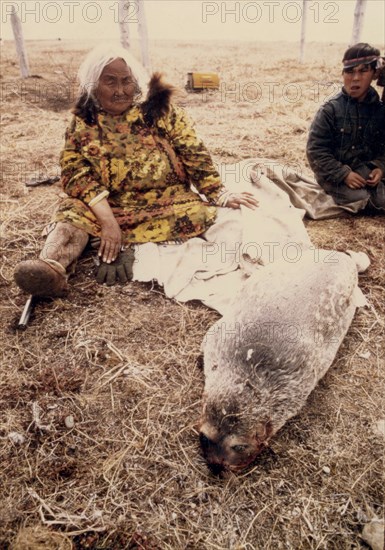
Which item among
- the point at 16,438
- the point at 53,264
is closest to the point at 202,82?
the point at 53,264

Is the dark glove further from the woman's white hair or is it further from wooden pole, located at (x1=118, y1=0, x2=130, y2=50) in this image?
wooden pole, located at (x1=118, y1=0, x2=130, y2=50)

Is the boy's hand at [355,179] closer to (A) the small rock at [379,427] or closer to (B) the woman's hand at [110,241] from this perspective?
(B) the woman's hand at [110,241]

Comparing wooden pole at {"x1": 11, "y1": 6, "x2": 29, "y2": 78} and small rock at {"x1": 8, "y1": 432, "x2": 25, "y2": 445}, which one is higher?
wooden pole at {"x1": 11, "y1": 6, "x2": 29, "y2": 78}

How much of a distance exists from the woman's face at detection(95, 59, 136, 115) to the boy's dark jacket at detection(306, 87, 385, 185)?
6.42ft

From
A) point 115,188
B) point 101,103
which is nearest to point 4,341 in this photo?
point 115,188

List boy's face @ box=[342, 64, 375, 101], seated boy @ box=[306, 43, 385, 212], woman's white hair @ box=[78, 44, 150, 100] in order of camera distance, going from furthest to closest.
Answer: seated boy @ box=[306, 43, 385, 212] → boy's face @ box=[342, 64, 375, 101] → woman's white hair @ box=[78, 44, 150, 100]

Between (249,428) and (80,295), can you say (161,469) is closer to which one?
(249,428)

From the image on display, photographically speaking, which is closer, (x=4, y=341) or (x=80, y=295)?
(x=4, y=341)

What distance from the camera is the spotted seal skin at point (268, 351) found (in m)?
2.01

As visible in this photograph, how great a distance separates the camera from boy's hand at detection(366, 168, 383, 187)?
410cm

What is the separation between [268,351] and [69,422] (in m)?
1.17

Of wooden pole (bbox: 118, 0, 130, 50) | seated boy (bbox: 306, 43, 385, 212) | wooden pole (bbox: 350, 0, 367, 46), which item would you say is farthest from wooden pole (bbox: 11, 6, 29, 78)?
seated boy (bbox: 306, 43, 385, 212)

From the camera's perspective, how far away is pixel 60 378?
2.55m

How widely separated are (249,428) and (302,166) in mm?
4193
